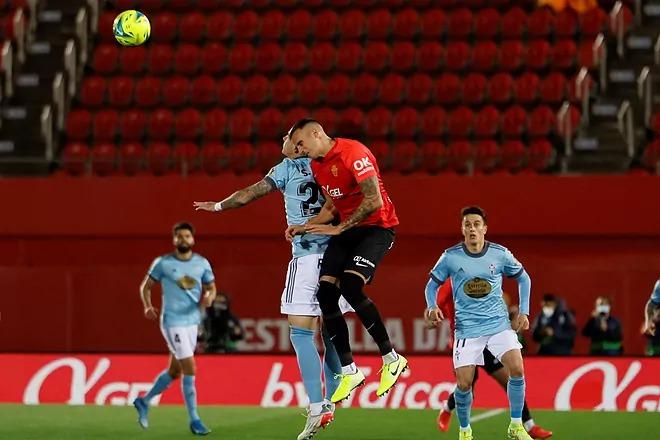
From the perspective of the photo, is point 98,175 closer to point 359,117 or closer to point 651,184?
point 359,117

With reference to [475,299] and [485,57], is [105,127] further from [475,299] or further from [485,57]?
[475,299]

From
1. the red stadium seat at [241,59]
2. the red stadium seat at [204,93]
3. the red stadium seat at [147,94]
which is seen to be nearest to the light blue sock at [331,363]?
the red stadium seat at [204,93]

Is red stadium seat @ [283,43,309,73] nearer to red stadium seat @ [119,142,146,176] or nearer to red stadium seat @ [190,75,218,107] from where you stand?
red stadium seat @ [190,75,218,107]

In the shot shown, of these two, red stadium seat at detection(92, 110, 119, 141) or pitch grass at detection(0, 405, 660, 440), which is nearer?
pitch grass at detection(0, 405, 660, 440)

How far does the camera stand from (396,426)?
13539 millimetres

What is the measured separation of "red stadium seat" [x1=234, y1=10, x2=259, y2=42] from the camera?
2336 centimetres

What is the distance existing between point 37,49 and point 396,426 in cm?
1270

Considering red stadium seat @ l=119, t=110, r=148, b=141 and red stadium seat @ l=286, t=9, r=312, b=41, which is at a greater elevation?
red stadium seat @ l=286, t=9, r=312, b=41

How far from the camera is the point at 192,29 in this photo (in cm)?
2362

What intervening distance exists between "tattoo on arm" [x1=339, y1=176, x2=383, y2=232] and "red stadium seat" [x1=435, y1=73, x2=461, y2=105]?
11753 millimetres

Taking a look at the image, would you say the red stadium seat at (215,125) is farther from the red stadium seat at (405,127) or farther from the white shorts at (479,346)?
the white shorts at (479,346)

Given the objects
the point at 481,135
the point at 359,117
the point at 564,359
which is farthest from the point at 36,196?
the point at 564,359

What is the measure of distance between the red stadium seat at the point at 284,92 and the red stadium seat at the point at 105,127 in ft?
8.34

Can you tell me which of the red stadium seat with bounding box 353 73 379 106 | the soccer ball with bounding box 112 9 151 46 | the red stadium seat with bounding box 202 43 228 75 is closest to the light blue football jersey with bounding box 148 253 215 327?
the soccer ball with bounding box 112 9 151 46
